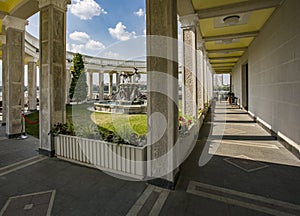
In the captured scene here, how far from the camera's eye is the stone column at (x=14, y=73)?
6078 mm

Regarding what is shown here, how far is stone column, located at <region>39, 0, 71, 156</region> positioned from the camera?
14.1ft

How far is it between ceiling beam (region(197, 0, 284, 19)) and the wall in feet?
1.29

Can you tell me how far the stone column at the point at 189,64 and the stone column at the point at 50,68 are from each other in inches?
147

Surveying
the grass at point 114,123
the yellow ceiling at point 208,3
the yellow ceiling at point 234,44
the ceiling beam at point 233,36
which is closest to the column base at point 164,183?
the grass at point 114,123

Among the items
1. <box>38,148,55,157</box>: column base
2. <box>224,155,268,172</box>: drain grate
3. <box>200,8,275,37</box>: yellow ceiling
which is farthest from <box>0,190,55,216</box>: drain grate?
<box>200,8,275,37</box>: yellow ceiling

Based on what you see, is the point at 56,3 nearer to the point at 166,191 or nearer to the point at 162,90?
the point at 162,90

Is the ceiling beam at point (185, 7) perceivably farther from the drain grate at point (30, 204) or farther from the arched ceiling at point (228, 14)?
the drain grate at point (30, 204)

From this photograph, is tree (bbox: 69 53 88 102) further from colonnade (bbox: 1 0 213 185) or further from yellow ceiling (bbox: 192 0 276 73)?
yellow ceiling (bbox: 192 0 276 73)

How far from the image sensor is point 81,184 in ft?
9.76

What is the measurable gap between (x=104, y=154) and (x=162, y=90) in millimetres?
Result: 1681

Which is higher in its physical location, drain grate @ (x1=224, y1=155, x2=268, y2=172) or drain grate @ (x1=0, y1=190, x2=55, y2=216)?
drain grate @ (x1=224, y1=155, x2=268, y2=172)

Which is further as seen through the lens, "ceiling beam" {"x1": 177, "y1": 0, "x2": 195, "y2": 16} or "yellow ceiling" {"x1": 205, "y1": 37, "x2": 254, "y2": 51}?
"yellow ceiling" {"x1": 205, "y1": 37, "x2": 254, "y2": 51}

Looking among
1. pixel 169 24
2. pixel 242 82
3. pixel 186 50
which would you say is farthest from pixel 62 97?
pixel 242 82

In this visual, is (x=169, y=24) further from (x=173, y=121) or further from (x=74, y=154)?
(x=74, y=154)
